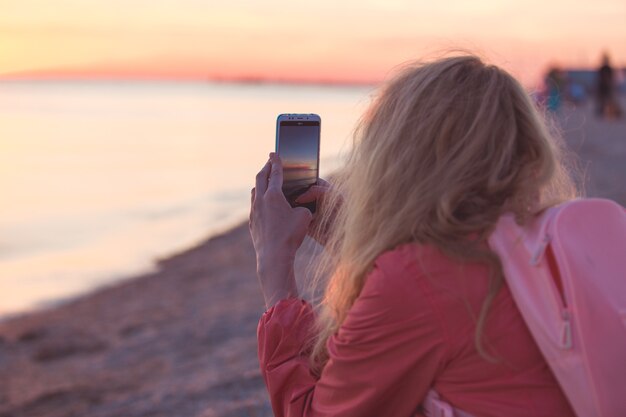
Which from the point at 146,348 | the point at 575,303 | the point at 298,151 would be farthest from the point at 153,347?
the point at 575,303

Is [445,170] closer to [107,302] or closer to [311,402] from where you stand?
[311,402]

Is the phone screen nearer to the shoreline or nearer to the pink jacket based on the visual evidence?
the pink jacket

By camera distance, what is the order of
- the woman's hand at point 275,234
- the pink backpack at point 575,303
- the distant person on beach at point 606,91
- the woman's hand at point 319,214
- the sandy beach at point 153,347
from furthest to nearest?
the distant person on beach at point 606,91, the sandy beach at point 153,347, the woman's hand at point 319,214, the woman's hand at point 275,234, the pink backpack at point 575,303

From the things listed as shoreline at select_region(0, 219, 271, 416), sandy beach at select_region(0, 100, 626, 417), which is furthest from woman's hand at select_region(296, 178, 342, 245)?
shoreline at select_region(0, 219, 271, 416)

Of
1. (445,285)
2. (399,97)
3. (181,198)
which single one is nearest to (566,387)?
(445,285)

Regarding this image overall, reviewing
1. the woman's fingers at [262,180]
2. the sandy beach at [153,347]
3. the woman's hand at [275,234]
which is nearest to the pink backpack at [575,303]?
the woman's hand at [275,234]

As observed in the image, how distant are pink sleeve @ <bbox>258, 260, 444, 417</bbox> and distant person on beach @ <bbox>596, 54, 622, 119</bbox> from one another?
80.8ft

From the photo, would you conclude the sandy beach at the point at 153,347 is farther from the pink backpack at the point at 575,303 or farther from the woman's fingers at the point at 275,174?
the pink backpack at the point at 575,303

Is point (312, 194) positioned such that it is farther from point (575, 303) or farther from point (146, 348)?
point (146, 348)

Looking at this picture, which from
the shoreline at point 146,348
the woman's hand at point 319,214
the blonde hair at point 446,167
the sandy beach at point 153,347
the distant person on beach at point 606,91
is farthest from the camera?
the distant person on beach at point 606,91

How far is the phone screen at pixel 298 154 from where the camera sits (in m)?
2.29

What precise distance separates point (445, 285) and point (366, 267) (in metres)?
0.19

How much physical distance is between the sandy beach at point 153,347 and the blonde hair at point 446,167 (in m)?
0.94

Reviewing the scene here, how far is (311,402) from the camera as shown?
1.88m
